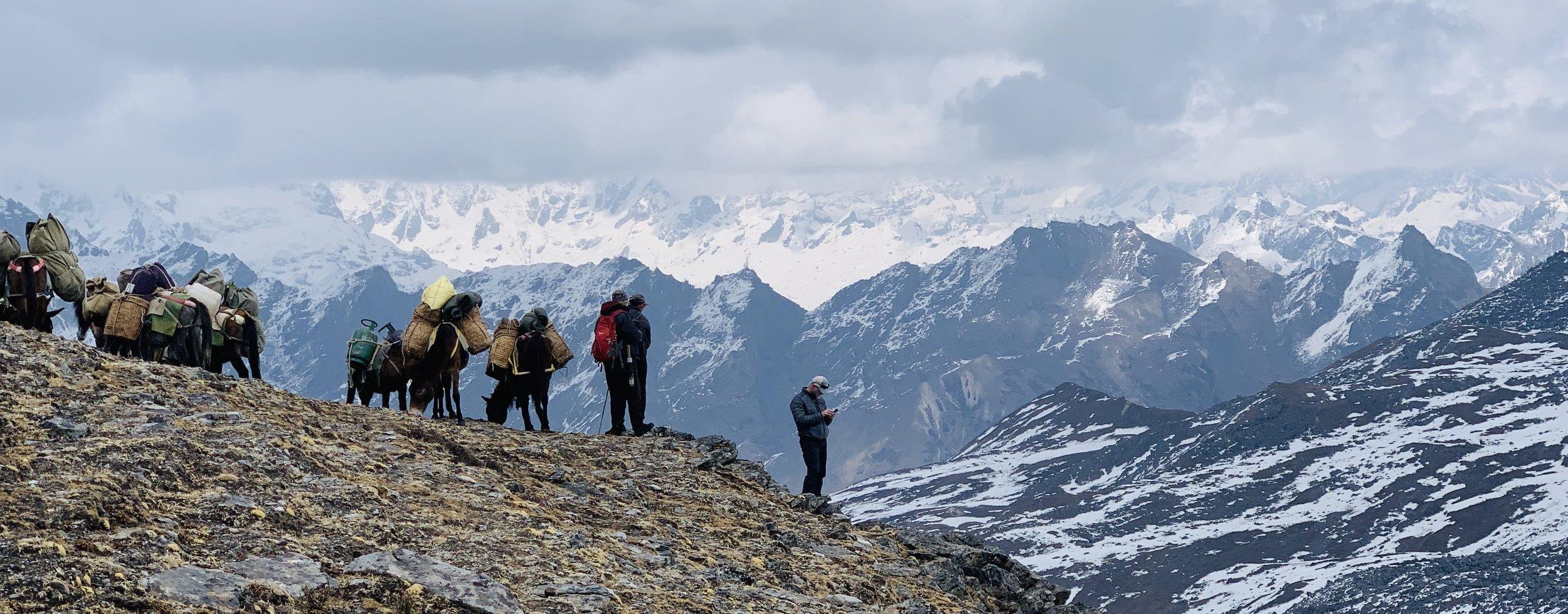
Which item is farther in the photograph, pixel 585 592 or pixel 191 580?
pixel 585 592

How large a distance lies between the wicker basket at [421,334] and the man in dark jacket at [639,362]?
4647mm

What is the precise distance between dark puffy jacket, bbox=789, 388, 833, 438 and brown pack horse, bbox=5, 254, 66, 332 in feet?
49.2

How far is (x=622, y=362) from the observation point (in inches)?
1361

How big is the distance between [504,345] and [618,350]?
8.26 ft

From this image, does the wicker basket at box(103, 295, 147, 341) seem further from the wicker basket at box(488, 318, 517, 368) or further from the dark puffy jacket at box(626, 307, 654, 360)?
the dark puffy jacket at box(626, 307, 654, 360)

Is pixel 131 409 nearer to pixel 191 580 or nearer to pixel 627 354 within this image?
pixel 191 580

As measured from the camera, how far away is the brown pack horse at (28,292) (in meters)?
30.2

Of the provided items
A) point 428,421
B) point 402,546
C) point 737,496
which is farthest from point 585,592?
point 428,421

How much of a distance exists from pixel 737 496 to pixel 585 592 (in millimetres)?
9409

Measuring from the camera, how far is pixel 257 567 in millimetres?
15070

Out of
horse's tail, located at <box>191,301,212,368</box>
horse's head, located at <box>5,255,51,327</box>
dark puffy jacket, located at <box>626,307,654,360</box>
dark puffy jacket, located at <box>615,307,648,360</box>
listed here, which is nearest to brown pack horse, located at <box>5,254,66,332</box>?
horse's head, located at <box>5,255,51,327</box>

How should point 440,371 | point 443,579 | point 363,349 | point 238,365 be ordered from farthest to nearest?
point 363,349, point 238,365, point 440,371, point 443,579

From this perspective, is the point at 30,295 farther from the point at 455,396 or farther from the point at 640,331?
the point at 640,331

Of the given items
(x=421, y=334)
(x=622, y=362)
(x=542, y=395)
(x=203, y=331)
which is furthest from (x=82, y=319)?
(x=622, y=362)
